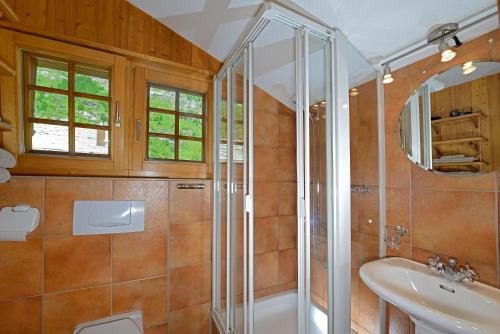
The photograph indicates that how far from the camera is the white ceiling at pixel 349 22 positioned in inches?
39.1

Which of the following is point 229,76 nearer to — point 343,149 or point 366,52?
point 366,52

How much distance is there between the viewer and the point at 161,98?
1.62 metres

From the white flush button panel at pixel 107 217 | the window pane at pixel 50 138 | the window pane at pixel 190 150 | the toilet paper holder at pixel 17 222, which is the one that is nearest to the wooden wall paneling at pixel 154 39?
the window pane at pixel 190 150

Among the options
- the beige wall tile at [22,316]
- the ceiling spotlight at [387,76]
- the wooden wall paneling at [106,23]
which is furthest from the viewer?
the wooden wall paneling at [106,23]

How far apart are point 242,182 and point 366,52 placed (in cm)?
104

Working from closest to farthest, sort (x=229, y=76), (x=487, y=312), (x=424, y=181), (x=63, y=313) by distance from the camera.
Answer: (x=487, y=312), (x=424, y=181), (x=63, y=313), (x=229, y=76)

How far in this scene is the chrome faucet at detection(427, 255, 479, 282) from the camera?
0.96m

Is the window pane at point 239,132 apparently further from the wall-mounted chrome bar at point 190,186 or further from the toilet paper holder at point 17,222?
the toilet paper holder at point 17,222

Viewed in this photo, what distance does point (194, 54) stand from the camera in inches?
65.3

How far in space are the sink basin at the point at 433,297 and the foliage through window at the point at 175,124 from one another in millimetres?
1385

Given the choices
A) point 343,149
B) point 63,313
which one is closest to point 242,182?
point 343,149

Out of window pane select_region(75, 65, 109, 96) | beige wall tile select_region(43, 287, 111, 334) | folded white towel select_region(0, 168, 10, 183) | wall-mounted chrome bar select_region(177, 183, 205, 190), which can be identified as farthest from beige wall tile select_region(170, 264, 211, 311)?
window pane select_region(75, 65, 109, 96)

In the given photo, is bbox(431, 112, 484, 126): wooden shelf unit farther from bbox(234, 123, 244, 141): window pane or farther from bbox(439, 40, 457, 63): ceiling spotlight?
bbox(234, 123, 244, 141): window pane

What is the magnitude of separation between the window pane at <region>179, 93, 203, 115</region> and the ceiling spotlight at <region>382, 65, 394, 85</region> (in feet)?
4.26
